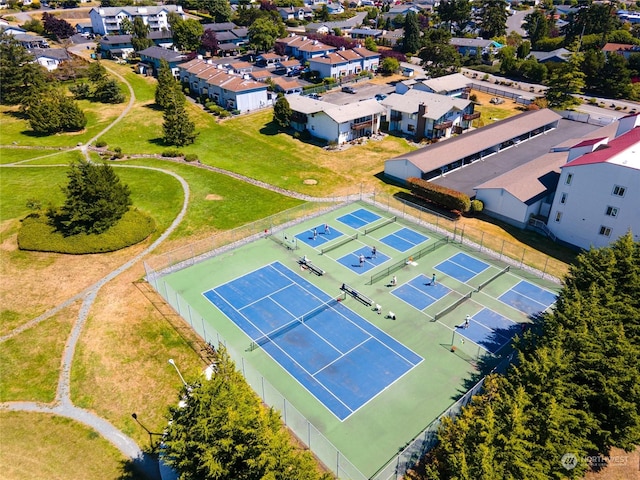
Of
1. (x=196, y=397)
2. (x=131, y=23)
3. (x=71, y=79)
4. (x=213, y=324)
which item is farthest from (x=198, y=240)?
(x=131, y=23)

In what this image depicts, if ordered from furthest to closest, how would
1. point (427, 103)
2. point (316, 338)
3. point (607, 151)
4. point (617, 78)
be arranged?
point (617, 78) < point (427, 103) < point (607, 151) < point (316, 338)

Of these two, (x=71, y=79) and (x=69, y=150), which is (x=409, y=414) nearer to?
(x=69, y=150)

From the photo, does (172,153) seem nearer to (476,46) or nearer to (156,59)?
(156,59)

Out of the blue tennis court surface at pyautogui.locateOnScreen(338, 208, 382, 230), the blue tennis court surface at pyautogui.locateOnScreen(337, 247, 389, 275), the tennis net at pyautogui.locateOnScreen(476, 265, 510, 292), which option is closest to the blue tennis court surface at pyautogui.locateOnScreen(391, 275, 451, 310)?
the tennis net at pyautogui.locateOnScreen(476, 265, 510, 292)

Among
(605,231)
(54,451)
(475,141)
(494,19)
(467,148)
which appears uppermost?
(494,19)

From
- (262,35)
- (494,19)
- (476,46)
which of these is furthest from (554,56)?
(262,35)

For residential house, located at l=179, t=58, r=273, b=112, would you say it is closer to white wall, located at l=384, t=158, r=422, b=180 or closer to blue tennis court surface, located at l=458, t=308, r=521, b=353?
white wall, located at l=384, t=158, r=422, b=180
